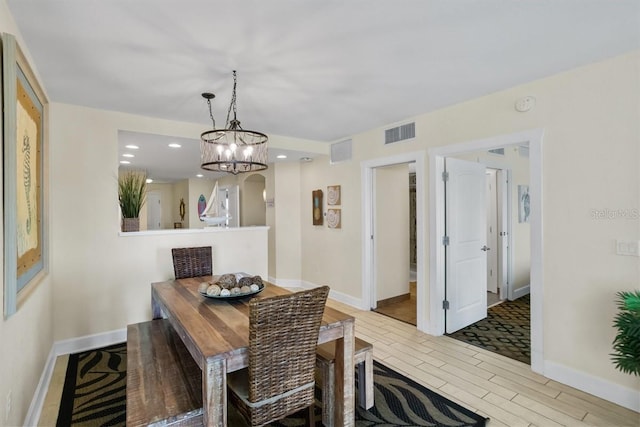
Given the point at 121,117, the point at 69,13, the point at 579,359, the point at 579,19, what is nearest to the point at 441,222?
the point at 579,359

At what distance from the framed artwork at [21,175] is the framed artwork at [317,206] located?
3406mm

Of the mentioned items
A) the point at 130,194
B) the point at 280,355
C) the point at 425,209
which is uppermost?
the point at 130,194

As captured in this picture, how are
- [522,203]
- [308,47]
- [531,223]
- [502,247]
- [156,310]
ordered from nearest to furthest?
[308,47] < [531,223] < [156,310] < [502,247] < [522,203]

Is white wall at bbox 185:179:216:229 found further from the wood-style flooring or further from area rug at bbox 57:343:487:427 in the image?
area rug at bbox 57:343:487:427

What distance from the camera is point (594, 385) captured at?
2.33 meters

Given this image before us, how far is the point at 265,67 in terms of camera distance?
2344mm

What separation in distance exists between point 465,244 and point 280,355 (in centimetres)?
287

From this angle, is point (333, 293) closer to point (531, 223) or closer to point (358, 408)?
point (358, 408)

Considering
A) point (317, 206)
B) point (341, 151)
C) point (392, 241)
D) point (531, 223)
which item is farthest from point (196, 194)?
point (531, 223)

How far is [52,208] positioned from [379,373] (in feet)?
11.2

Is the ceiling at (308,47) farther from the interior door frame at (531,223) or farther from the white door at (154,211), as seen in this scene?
the white door at (154,211)

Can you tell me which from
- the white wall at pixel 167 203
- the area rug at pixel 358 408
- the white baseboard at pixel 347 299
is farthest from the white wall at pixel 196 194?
the area rug at pixel 358 408

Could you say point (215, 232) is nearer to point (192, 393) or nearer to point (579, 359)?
point (192, 393)

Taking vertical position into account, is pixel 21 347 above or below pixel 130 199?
below
